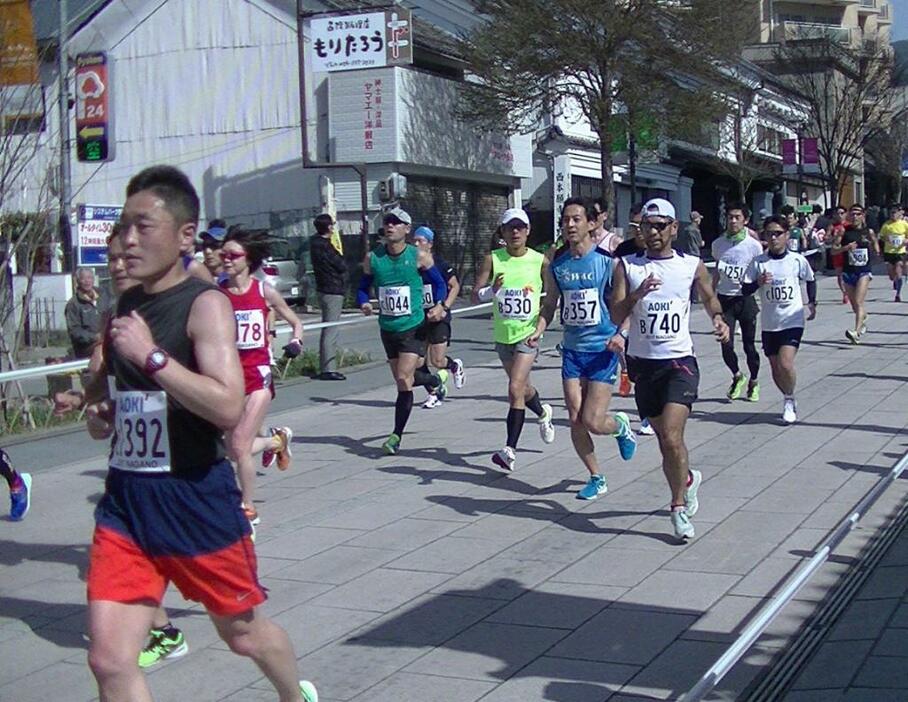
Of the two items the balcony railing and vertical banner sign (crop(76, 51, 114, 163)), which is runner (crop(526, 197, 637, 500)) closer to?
vertical banner sign (crop(76, 51, 114, 163))

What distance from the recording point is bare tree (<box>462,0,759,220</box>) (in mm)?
27641

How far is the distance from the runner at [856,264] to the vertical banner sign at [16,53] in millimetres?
11026

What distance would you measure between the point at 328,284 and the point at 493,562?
8.93 metres

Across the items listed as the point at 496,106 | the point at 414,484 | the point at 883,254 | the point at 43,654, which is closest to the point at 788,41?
the point at 496,106

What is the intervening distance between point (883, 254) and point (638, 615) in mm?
17701

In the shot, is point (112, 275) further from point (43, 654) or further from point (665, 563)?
point (665, 563)

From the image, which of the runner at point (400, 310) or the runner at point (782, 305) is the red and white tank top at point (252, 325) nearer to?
the runner at point (400, 310)

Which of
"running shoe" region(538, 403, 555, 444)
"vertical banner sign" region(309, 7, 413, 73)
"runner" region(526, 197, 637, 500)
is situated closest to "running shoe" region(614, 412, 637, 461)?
"runner" region(526, 197, 637, 500)

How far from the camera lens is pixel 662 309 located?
7.79 metres

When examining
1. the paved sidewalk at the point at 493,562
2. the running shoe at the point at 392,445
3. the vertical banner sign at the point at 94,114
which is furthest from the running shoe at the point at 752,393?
the vertical banner sign at the point at 94,114

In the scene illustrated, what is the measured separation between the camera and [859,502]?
27.5 feet

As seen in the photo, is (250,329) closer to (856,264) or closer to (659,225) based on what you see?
(659,225)

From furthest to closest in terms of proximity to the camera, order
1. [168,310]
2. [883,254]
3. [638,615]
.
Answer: [883,254] < [638,615] < [168,310]

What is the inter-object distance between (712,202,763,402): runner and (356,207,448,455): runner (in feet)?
11.8
